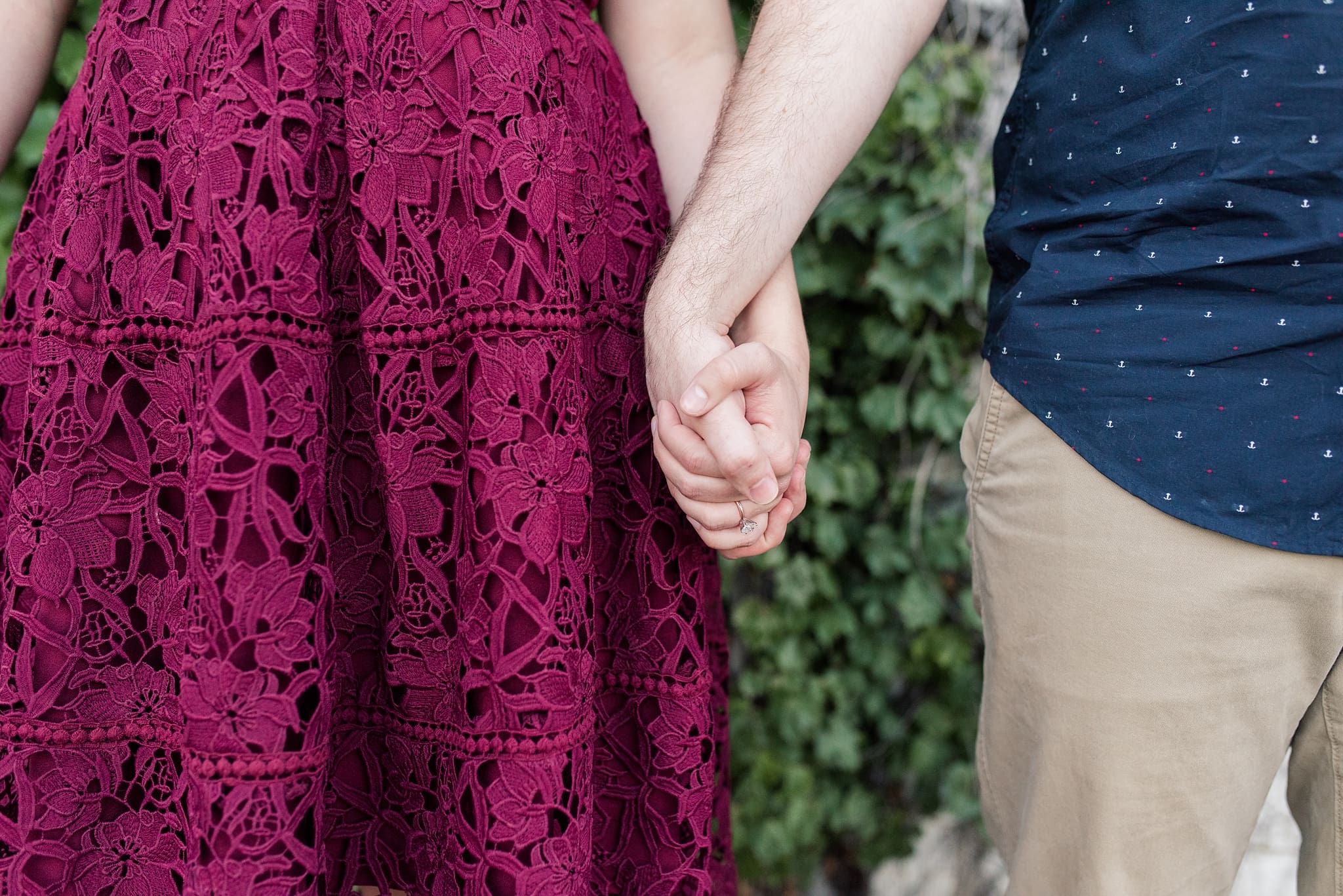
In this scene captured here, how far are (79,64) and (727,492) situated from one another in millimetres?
1440

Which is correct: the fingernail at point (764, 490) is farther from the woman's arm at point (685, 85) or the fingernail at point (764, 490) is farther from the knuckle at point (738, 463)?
the woman's arm at point (685, 85)

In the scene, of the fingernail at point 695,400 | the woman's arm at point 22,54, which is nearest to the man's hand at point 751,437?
the fingernail at point 695,400

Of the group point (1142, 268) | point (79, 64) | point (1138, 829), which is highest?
point (79, 64)

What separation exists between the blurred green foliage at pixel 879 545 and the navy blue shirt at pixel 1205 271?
0.77 m

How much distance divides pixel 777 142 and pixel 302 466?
52 cm

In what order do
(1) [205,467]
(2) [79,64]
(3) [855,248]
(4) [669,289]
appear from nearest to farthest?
1. (1) [205,467]
2. (4) [669,289]
3. (2) [79,64]
4. (3) [855,248]

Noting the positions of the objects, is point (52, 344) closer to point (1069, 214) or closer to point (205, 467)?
point (205, 467)

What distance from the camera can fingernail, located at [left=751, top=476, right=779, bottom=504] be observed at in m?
0.74

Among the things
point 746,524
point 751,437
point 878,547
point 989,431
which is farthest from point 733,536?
point 878,547

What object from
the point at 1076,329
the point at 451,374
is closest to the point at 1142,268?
the point at 1076,329

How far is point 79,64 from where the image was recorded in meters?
1.49

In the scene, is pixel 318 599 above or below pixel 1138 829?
above

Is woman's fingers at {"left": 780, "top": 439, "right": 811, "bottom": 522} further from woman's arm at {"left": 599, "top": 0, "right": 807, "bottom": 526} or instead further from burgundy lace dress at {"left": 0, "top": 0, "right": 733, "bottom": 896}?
burgundy lace dress at {"left": 0, "top": 0, "right": 733, "bottom": 896}

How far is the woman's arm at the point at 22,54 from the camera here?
88 centimetres
